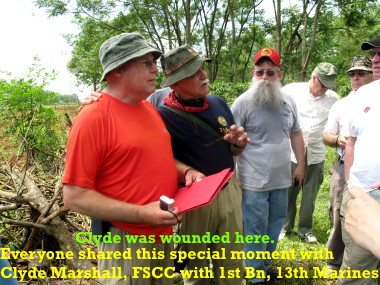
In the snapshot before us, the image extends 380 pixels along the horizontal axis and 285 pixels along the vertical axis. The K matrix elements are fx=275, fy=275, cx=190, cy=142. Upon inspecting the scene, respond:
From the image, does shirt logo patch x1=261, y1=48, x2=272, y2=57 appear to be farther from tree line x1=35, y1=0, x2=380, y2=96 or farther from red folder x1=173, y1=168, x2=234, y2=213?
tree line x1=35, y1=0, x2=380, y2=96

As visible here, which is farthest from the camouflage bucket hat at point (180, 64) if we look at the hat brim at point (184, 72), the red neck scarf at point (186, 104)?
the red neck scarf at point (186, 104)

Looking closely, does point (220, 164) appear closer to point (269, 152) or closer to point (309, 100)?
point (269, 152)

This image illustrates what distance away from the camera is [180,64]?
2.06m

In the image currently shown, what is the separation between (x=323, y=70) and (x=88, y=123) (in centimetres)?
321

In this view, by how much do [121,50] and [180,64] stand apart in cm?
55

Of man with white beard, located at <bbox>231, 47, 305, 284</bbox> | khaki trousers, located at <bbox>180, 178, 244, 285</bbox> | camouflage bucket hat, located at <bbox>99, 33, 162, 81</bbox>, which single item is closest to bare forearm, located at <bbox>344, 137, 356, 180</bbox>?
man with white beard, located at <bbox>231, 47, 305, 284</bbox>

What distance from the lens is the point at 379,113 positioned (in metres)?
1.90

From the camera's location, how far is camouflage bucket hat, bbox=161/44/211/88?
2031 millimetres

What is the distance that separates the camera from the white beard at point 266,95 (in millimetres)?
2615

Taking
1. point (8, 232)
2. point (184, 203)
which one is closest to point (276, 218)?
point (184, 203)

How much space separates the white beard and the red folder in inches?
49.7

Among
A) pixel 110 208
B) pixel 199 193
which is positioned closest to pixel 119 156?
pixel 110 208

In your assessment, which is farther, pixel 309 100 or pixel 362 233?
pixel 309 100

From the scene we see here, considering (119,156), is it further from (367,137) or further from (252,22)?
(252,22)
